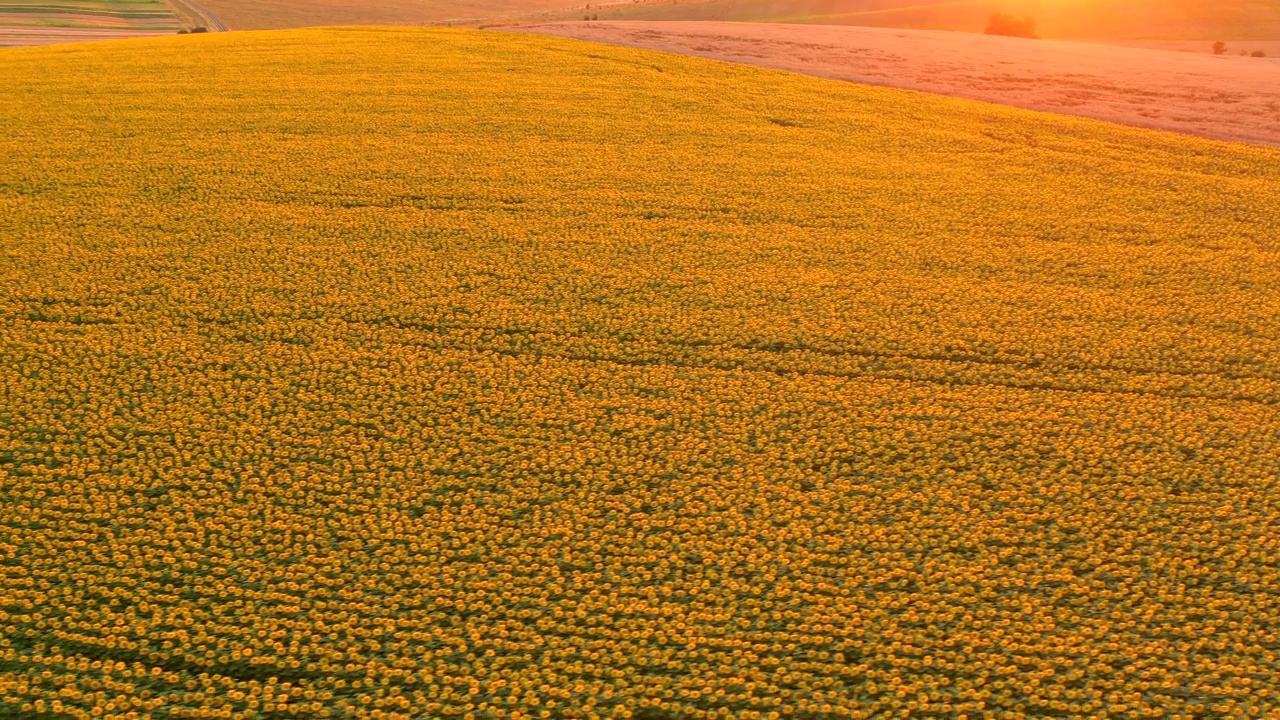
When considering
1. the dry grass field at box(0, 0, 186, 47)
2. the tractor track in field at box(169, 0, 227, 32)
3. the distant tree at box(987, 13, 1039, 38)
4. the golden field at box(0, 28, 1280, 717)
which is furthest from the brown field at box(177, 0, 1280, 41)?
the golden field at box(0, 28, 1280, 717)

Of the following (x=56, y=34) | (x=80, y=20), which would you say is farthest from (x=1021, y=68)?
(x=80, y=20)

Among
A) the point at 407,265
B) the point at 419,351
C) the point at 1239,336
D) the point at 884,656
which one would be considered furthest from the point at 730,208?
the point at 884,656

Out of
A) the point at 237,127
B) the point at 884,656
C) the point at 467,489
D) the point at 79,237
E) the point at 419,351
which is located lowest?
the point at 884,656

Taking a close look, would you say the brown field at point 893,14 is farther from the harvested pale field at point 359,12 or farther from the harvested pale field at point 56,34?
the harvested pale field at point 56,34

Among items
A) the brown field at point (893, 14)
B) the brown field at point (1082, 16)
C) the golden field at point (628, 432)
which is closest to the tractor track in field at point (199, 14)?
the brown field at point (893, 14)

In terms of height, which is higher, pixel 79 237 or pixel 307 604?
pixel 79 237

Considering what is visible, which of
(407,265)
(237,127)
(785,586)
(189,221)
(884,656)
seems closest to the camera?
(884,656)

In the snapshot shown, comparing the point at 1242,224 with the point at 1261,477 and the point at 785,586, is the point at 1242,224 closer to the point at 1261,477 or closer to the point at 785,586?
the point at 1261,477
